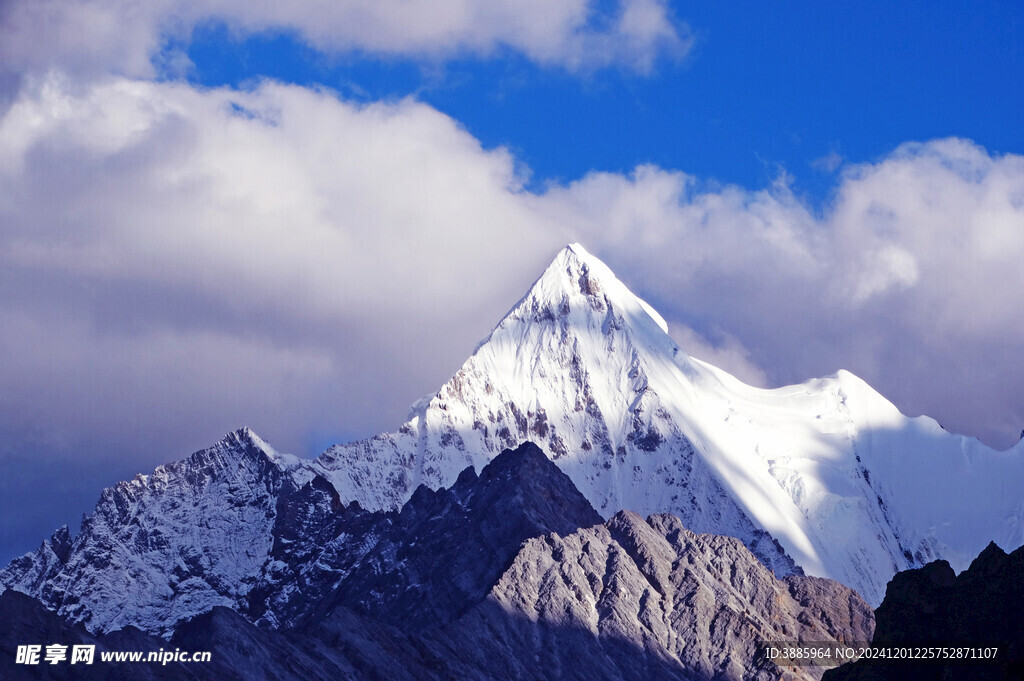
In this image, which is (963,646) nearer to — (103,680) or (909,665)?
(909,665)

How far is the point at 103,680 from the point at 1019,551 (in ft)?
303

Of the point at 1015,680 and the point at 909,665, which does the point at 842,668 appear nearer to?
the point at 909,665

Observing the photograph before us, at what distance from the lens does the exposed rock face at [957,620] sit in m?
178

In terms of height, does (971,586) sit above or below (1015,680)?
above

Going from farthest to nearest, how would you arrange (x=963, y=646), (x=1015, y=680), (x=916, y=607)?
(x=916, y=607), (x=963, y=646), (x=1015, y=680)

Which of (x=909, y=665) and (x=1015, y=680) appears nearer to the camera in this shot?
(x=1015, y=680)

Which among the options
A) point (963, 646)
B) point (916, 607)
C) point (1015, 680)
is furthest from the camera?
point (916, 607)

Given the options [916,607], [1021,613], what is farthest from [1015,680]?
[916,607]

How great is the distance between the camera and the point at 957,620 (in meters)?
187

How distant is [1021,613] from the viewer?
179 metres

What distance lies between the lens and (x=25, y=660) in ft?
641

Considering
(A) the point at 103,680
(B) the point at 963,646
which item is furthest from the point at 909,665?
(A) the point at 103,680

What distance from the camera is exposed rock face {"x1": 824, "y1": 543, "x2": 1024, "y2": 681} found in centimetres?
17800

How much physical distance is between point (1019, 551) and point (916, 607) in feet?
44.0
